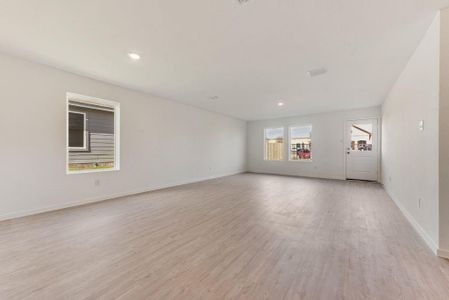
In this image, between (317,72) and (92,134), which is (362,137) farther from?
(92,134)

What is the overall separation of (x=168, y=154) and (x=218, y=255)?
4.03m

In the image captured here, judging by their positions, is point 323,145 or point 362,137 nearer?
point 362,137

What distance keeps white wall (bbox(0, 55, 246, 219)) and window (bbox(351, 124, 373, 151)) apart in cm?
553

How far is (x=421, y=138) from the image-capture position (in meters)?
2.44

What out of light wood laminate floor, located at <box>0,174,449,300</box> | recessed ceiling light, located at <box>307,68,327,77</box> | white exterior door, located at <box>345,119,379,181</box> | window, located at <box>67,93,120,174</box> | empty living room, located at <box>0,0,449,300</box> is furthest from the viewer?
white exterior door, located at <box>345,119,379,181</box>

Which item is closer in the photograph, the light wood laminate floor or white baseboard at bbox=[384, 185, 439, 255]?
the light wood laminate floor

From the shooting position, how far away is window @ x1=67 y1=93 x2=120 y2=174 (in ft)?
12.9

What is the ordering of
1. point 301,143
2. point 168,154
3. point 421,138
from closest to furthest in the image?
1. point 421,138
2. point 168,154
3. point 301,143

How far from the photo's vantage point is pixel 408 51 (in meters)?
2.81

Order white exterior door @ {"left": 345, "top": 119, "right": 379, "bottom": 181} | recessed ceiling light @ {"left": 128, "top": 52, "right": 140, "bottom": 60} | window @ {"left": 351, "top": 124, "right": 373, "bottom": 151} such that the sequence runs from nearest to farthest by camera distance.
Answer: recessed ceiling light @ {"left": 128, "top": 52, "right": 140, "bottom": 60}, white exterior door @ {"left": 345, "top": 119, "right": 379, "bottom": 181}, window @ {"left": 351, "top": 124, "right": 373, "bottom": 151}

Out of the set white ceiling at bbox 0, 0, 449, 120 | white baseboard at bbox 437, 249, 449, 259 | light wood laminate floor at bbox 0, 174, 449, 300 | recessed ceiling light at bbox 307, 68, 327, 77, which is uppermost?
white ceiling at bbox 0, 0, 449, 120

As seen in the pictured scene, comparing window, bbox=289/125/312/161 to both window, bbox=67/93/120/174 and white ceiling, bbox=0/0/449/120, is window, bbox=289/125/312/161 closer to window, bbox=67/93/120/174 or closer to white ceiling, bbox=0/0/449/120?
white ceiling, bbox=0/0/449/120

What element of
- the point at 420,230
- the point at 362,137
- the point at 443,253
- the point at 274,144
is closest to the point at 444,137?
the point at 443,253

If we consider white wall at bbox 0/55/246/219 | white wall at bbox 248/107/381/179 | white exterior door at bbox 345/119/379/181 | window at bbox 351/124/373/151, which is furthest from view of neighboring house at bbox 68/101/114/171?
window at bbox 351/124/373/151
